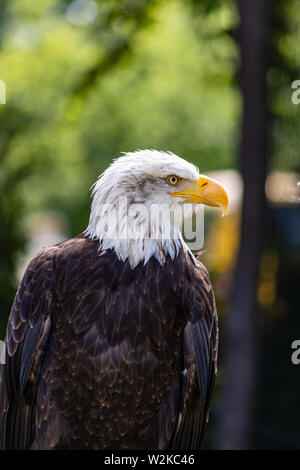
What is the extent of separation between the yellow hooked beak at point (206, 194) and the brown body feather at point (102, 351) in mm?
252

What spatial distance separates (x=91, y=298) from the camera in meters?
2.74

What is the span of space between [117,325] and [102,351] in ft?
0.40

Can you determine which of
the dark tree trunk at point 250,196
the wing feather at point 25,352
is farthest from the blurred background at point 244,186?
the wing feather at point 25,352

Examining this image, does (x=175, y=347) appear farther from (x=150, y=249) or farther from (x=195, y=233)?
(x=195, y=233)

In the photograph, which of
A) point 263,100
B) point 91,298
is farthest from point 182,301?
point 263,100

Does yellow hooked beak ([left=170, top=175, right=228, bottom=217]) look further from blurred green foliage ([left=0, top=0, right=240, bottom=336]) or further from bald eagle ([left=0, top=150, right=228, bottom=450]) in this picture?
blurred green foliage ([left=0, top=0, right=240, bottom=336])

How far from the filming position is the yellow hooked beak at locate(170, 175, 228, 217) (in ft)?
9.14

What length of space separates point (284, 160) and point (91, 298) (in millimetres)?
2298

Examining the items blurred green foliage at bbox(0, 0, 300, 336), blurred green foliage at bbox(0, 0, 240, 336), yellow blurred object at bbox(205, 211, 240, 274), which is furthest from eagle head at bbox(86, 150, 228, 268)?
blurred green foliage at bbox(0, 0, 240, 336)

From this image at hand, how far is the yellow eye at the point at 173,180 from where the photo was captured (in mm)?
2742

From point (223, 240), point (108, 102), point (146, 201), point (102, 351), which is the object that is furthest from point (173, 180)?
point (108, 102)

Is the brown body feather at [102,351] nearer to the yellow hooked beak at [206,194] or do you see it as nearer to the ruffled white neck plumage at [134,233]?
the ruffled white neck plumage at [134,233]

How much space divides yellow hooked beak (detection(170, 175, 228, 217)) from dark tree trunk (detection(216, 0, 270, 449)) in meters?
1.24

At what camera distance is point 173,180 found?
2.76m
